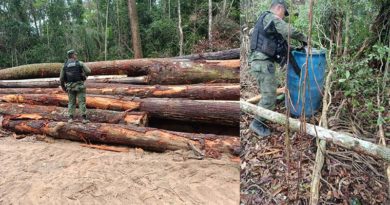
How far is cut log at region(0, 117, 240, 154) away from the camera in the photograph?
2818 millimetres

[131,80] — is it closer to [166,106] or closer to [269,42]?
[166,106]

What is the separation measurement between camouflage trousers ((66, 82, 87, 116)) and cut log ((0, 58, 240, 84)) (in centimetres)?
30

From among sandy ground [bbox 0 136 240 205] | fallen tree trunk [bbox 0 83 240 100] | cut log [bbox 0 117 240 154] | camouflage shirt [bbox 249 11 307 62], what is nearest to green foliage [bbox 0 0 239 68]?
camouflage shirt [bbox 249 11 307 62]

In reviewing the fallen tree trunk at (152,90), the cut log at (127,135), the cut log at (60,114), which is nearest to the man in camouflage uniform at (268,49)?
the cut log at (127,135)

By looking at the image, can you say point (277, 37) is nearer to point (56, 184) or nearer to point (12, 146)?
point (56, 184)

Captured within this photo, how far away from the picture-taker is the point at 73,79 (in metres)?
3.13

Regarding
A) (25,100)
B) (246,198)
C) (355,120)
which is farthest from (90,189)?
(25,100)

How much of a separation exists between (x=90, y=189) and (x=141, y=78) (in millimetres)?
2227

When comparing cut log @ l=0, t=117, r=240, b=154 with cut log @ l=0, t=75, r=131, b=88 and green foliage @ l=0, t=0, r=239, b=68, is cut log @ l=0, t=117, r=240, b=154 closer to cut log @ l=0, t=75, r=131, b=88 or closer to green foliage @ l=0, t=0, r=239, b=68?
cut log @ l=0, t=75, r=131, b=88

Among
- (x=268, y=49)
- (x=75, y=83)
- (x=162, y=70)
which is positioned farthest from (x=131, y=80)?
(x=268, y=49)

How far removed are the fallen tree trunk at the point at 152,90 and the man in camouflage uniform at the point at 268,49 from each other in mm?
879

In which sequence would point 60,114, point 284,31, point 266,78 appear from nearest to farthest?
1. point 284,31
2. point 266,78
3. point 60,114

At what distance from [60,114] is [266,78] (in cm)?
211

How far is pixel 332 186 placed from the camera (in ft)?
5.22
